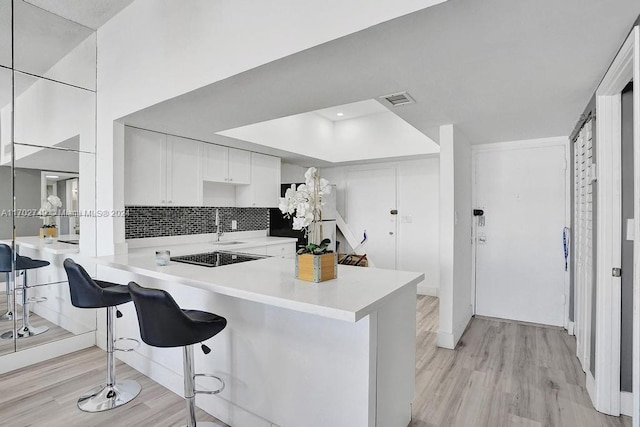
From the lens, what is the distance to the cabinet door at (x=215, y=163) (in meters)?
4.15

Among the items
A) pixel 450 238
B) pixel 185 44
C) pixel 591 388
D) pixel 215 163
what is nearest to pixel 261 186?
pixel 215 163

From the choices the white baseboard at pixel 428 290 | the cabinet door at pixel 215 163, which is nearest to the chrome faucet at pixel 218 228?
the cabinet door at pixel 215 163

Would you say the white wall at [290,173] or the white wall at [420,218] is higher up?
the white wall at [290,173]

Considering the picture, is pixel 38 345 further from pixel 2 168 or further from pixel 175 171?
pixel 175 171

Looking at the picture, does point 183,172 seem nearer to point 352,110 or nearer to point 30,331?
point 30,331

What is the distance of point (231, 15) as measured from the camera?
82.6 inches

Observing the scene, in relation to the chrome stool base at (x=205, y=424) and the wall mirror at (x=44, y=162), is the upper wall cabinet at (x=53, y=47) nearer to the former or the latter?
the wall mirror at (x=44, y=162)

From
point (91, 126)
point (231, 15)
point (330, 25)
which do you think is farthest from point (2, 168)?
point (330, 25)

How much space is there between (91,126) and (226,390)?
2823mm

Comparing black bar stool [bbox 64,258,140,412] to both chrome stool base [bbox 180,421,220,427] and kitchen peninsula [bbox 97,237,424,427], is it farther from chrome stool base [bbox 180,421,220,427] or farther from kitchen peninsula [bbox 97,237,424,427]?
chrome stool base [bbox 180,421,220,427]

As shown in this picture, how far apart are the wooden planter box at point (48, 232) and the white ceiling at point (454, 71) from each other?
3.93 feet

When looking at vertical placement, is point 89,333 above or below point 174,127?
below

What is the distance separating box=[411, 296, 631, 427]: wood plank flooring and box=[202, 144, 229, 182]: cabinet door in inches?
120

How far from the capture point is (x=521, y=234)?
3.98 m
